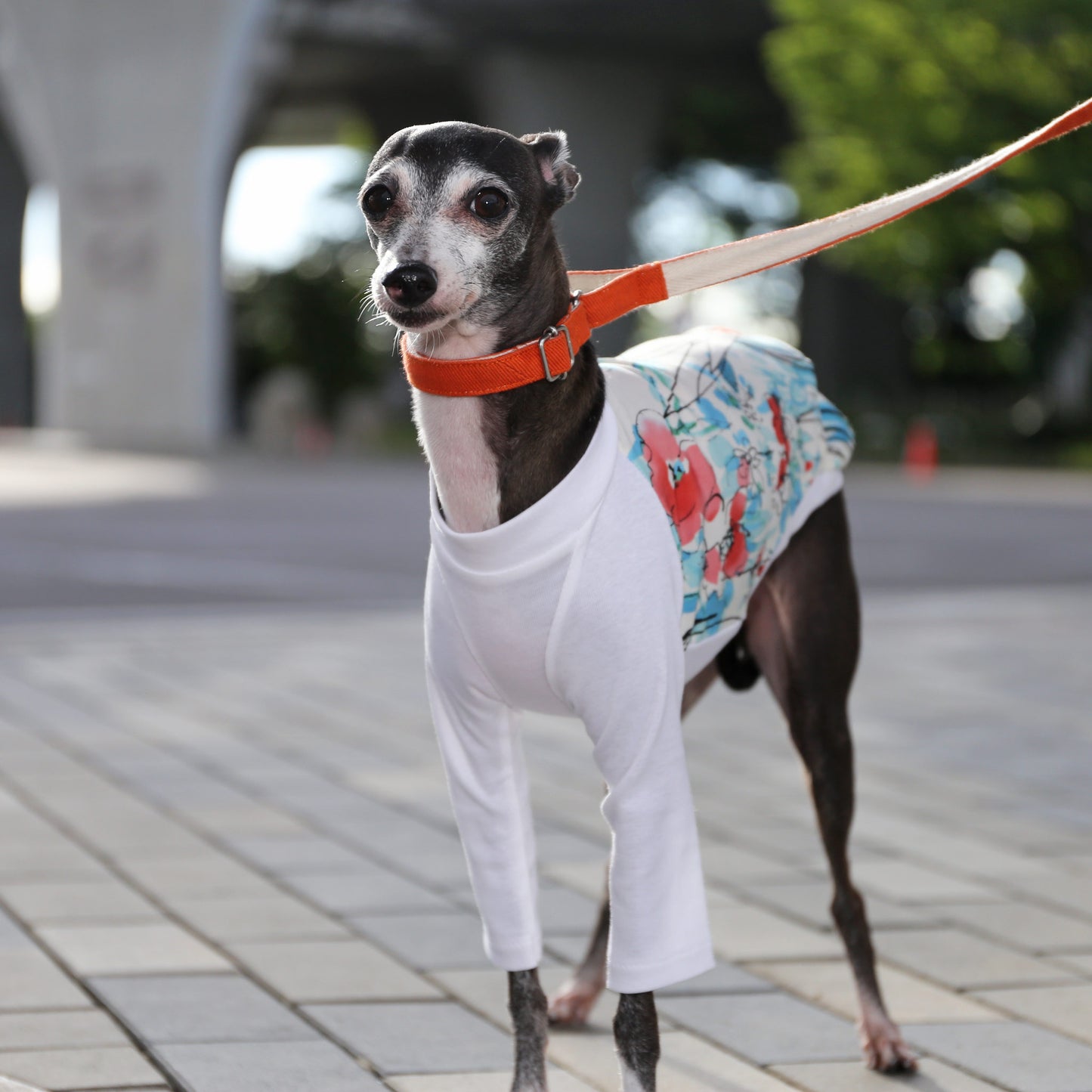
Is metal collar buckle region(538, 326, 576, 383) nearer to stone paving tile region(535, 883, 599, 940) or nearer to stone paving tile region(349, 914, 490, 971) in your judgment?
stone paving tile region(349, 914, 490, 971)

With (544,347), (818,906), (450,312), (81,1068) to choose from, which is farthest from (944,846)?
(450,312)

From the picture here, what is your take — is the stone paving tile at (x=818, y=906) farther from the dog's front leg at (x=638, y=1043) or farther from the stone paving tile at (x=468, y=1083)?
the dog's front leg at (x=638, y=1043)

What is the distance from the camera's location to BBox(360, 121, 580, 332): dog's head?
2812mm

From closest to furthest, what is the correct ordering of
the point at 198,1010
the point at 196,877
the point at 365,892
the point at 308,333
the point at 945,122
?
the point at 198,1010 → the point at 365,892 → the point at 196,877 → the point at 945,122 → the point at 308,333

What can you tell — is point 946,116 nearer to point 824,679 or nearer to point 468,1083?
point 824,679

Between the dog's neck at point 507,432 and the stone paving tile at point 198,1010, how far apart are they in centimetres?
131

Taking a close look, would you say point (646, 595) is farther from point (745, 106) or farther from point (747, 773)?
point (745, 106)

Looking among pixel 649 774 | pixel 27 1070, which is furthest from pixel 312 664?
pixel 649 774

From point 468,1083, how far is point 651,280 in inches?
60.7

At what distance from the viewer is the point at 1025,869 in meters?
5.16

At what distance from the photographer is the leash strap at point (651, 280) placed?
3.00m

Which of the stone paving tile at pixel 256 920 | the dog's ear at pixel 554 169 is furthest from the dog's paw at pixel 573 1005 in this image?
the dog's ear at pixel 554 169

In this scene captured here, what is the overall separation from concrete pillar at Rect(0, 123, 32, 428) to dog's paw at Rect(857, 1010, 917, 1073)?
45.6 m

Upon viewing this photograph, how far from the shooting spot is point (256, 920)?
15.2 ft
